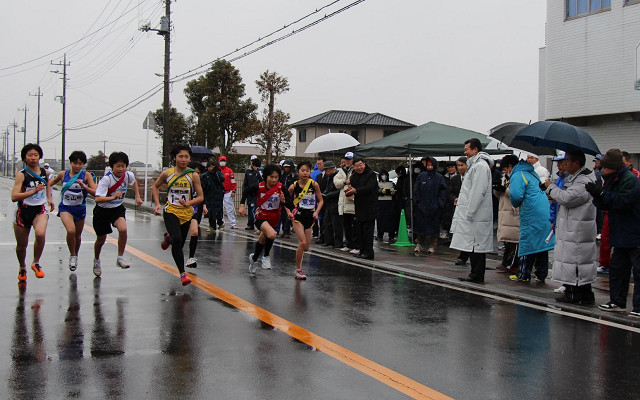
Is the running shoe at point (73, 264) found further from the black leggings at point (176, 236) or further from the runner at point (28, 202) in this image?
the black leggings at point (176, 236)

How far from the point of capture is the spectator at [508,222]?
1037 centimetres

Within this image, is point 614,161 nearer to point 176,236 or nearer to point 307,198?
point 307,198

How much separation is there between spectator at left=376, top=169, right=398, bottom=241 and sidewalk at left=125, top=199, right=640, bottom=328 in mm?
421

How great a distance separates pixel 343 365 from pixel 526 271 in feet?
17.5

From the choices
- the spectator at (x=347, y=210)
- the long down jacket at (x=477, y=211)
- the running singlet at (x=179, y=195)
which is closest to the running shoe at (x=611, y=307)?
the long down jacket at (x=477, y=211)

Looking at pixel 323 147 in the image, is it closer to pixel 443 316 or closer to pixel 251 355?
pixel 443 316

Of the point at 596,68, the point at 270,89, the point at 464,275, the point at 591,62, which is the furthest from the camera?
the point at 270,89

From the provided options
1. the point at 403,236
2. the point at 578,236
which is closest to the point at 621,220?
the point at 578,236

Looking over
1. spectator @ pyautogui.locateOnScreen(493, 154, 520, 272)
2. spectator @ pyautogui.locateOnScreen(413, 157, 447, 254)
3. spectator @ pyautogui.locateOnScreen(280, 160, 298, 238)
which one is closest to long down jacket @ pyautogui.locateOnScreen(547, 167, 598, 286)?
spectator @ pyautogui.locateOnScreen(493, 154, 520, 272)

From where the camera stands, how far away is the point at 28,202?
851cm

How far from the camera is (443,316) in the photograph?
7199mm

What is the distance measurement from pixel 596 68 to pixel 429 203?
10302 mm

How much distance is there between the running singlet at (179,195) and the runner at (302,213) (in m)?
1.59

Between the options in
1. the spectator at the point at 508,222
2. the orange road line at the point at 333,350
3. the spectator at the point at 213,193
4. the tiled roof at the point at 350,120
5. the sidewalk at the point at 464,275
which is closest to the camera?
the orange road line at the point at 333,350
